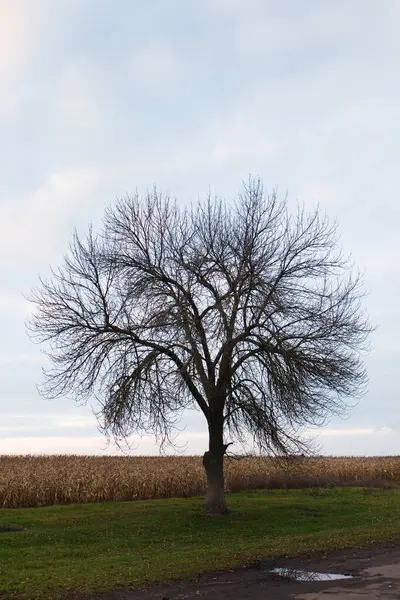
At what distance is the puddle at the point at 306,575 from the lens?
43.7 ft

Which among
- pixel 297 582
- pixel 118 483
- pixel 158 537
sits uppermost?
pixel 118 483

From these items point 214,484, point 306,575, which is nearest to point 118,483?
point 214,484

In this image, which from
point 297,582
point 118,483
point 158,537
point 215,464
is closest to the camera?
point 297,582

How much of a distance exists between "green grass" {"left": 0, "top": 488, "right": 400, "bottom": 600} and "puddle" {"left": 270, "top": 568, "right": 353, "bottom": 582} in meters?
1.35

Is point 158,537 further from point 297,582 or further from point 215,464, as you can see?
point 297,582

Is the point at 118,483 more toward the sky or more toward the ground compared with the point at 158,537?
more toward the sky

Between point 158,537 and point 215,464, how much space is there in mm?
4359

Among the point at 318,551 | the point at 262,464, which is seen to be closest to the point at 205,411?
the point at 318,551

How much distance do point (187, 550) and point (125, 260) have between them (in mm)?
11010

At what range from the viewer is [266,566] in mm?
15047

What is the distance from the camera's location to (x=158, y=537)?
20.9m

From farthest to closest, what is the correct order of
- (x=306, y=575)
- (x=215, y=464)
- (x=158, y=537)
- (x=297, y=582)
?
(x=215, y=464) → (x=158, y=537) → (x=306, y=575) → (x=297, y=582)

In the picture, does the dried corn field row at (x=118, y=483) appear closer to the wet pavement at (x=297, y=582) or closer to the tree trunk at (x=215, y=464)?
the tree trunk at (x=215, y=464)

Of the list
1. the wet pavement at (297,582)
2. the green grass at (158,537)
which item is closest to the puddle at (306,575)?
the wet pavement at (297,582)
